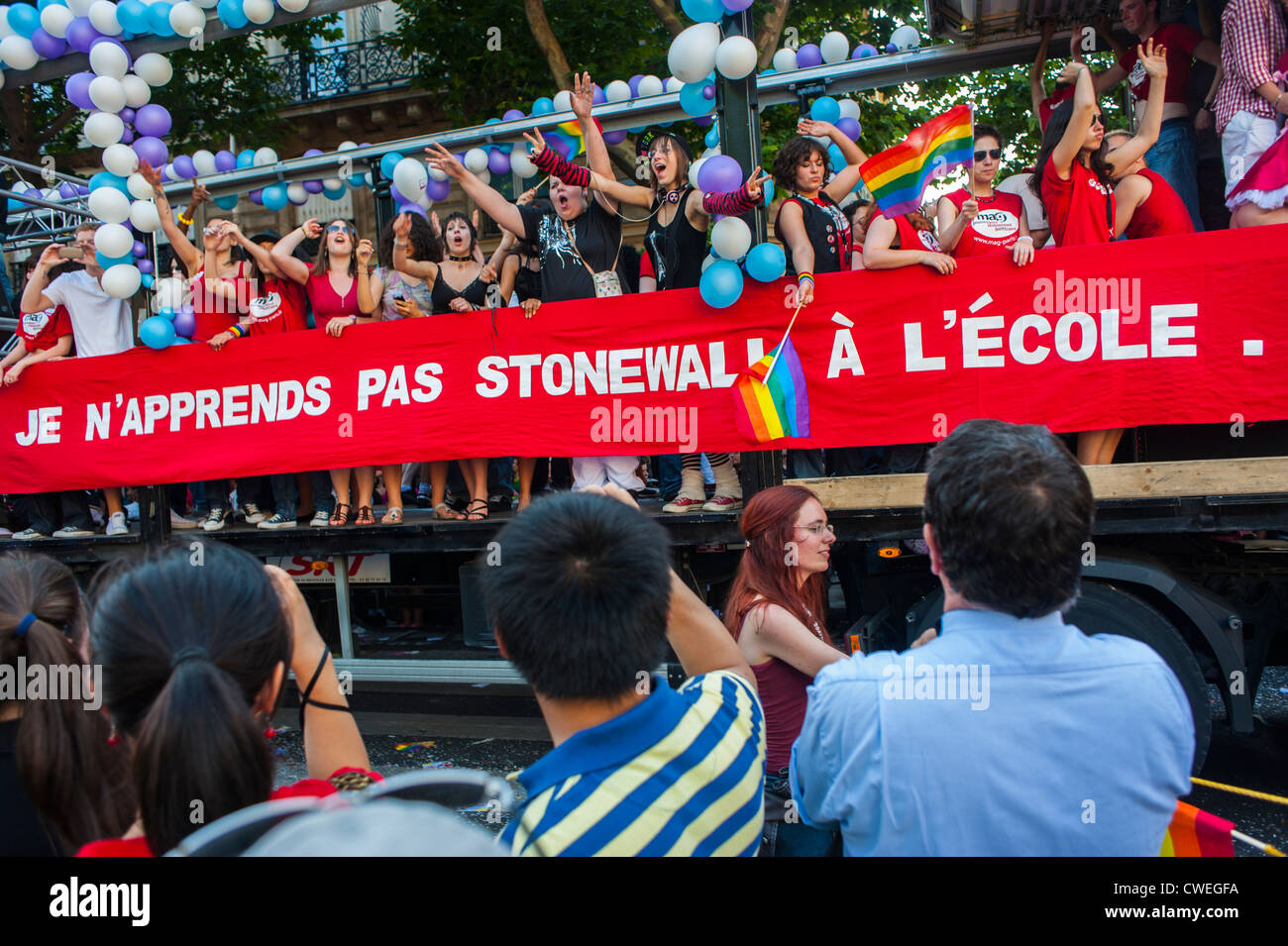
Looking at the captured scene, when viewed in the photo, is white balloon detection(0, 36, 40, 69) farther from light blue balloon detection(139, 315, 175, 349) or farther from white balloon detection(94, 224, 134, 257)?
light blue balloon detection(139, 315, 175, 349)

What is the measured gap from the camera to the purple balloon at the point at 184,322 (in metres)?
6.01

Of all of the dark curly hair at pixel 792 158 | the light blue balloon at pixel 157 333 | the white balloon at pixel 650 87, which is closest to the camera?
the dark curly hair at pixel 792 158

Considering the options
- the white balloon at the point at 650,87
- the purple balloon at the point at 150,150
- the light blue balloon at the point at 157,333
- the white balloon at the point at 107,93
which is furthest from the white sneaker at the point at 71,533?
the white balloon at the point at 650,87

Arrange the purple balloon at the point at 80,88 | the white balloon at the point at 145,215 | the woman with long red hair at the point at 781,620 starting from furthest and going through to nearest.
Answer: the white balloon at the point at 145,215 → the purple balloon at the point at 80,88 → the woman with long red hair at the point at 781,620

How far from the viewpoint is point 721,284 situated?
4.53 metres

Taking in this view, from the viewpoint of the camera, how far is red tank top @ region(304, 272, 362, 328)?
6.08m

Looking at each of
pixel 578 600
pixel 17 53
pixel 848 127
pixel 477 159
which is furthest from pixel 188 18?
pixel 578 600

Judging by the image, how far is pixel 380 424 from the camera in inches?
212

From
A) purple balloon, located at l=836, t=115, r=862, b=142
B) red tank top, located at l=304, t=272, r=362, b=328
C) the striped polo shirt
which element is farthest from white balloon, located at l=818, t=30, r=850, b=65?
the striped polo shirt

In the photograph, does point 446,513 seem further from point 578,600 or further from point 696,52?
point 578,600

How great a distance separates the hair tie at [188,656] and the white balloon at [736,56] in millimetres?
3846

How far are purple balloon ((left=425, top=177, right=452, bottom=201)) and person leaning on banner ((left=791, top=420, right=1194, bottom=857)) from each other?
6.73 metres

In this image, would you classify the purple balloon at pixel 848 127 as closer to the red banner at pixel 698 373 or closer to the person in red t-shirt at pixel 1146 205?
the person in red t-shirt at pixel 1146 205
